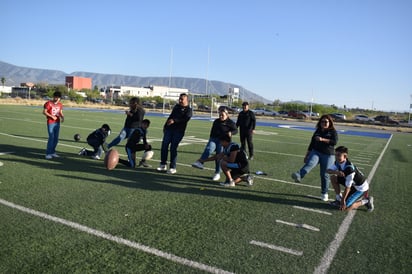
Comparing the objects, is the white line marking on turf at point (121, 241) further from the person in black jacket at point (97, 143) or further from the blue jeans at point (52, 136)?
the person in black jacket at point (97, 143)

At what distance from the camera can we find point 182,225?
4445 mm

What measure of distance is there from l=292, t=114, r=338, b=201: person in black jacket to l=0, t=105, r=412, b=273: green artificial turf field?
39 centimetres

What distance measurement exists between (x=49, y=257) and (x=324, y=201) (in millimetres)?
4525

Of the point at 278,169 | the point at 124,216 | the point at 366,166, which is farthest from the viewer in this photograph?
the point at 366,166

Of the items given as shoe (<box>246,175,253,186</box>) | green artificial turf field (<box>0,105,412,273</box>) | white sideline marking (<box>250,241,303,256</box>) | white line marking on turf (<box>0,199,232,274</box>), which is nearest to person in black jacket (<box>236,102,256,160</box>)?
green artificial turf field (<box>0,105,412,273</box>)

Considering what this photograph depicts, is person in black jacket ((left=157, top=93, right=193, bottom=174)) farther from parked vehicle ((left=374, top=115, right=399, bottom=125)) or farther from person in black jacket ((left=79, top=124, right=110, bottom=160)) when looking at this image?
parked vehicle ((left=374, top=115, right=399, bottom=125))

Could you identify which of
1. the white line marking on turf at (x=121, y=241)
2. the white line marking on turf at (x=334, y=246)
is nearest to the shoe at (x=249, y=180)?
the white line marking on turf at (x=334, y=246)

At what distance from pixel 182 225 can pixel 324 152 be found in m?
3.06

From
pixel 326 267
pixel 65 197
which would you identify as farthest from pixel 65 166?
pixel 326 267

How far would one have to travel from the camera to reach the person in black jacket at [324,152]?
605 centimetres

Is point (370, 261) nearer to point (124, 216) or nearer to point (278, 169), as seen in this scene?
point (124, 216)

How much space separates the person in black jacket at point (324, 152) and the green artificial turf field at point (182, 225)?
385 mm

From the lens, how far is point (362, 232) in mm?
4625

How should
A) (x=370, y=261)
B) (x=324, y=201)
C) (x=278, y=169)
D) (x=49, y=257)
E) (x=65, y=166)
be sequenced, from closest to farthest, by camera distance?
(x=49, y=257)
(x=370, y=261)
(x=324, y=201)
(x=65, y=166)
(x=278, y=169)
